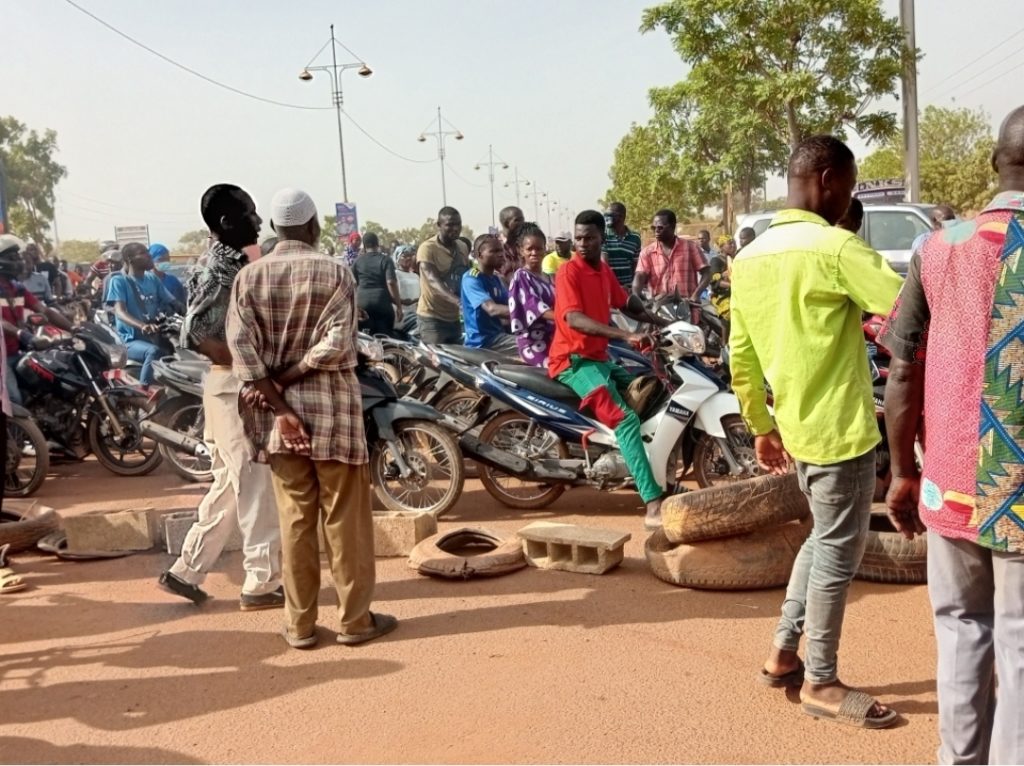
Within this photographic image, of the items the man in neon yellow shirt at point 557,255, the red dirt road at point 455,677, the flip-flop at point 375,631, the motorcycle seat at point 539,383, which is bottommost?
the red dirt road at point 455,677

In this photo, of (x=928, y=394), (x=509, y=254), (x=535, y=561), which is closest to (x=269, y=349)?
(x=535, y=561)

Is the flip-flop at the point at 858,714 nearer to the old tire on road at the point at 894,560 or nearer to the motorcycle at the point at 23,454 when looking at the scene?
the old tire on road at the point at 894,560

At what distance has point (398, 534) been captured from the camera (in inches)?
205

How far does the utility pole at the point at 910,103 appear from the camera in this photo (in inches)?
657

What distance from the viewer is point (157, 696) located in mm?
3570

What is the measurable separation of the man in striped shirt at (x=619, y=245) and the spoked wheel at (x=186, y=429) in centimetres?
491

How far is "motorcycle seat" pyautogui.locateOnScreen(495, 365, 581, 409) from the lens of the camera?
5.73 meters

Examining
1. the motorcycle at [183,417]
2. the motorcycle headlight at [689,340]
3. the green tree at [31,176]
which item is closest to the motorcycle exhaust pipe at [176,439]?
the motorcycle at [183,417]

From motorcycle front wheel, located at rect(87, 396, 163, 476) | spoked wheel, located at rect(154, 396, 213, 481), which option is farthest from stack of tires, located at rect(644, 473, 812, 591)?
motorcycle front wheel, located at rect(87, 396, 163, 476)

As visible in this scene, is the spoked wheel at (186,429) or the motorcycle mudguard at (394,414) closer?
the motorcycle mudguard at (394,414)

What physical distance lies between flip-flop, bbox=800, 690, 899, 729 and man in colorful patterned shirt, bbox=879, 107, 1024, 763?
0.60m

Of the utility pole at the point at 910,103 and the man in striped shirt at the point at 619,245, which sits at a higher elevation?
the utility pole at the point at 910,103

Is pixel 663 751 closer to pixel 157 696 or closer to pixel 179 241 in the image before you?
pixel 157 696

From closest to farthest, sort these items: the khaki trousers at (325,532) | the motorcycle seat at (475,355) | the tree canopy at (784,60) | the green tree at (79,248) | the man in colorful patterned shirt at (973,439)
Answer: the man in colorful patterned shirt at (973,439), the khaki trousers at (325,532), the motorcycle seat at (475,355), the tree canopy at (784,60), the green tree at (79,248)
